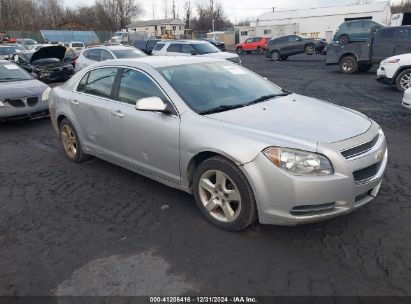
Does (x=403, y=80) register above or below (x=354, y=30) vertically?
below

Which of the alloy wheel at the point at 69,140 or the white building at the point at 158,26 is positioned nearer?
the alloy wheel at the point at 69,140

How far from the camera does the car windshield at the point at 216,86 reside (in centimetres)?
377

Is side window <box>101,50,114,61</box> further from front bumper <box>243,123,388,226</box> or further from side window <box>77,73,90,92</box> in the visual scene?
front bumper <box>243,123,388,226</box>

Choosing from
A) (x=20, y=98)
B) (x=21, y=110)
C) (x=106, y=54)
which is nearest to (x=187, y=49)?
(x=106, y=54)

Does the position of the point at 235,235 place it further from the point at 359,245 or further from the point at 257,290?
the point at 359,245

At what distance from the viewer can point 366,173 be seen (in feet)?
10.3

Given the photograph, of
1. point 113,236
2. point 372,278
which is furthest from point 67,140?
point 372,278

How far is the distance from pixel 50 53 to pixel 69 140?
11.8 metres

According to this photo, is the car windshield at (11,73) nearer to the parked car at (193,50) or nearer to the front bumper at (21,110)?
the front bumper at (21,110)

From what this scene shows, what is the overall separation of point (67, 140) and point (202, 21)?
293 feet

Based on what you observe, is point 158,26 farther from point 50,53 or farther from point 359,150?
point 359,150

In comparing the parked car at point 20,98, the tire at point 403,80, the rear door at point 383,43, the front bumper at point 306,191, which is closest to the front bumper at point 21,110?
the parked car at point 20,98

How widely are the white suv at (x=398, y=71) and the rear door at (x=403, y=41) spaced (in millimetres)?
3528

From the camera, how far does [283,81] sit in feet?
47.5
